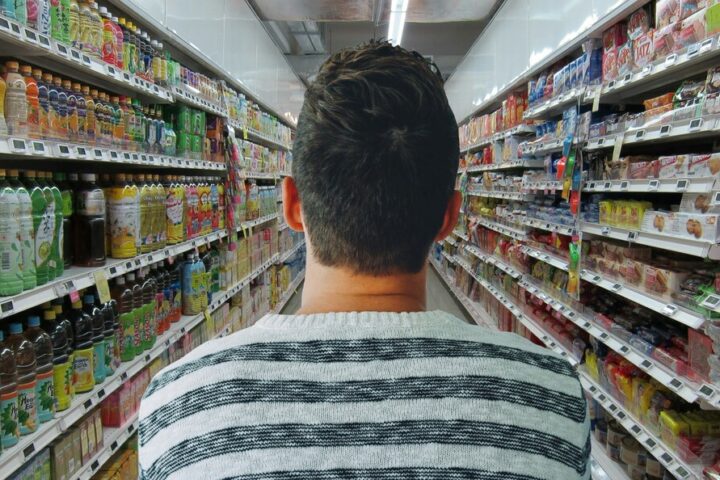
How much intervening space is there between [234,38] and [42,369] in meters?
3.75

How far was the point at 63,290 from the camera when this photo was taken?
214cm

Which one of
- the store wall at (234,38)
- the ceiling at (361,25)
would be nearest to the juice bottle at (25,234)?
the store wall at (234,38)

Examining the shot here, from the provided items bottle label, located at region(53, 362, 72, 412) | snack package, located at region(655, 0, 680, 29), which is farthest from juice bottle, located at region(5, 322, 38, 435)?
snack package, located at region(655, 0, 680, 29)

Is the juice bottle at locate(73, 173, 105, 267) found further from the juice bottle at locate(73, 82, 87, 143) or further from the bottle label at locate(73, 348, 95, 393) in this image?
the bottle label at locate(73, 348, 95, 393)

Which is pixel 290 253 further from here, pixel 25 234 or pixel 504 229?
pixel 25 234

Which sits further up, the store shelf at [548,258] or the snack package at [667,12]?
the snack package at [667,12]

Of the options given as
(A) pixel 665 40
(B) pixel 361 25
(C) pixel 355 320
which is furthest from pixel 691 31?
(B) pixel 361 25

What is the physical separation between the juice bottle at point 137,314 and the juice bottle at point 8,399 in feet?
3.15

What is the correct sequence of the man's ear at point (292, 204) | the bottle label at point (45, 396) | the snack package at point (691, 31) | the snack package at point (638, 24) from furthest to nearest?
the snack package at point (638, 24)
the snack package at point (691, 31)
the bottle label at point (45, 396)
the man's ear at point (292, 204)

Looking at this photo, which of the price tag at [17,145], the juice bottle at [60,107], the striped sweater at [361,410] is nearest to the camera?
the striped sweater at [361,410]

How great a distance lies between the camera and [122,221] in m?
2.77

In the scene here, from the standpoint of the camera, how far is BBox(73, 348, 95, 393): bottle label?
2.38 meters

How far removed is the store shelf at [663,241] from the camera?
2234 millimetres

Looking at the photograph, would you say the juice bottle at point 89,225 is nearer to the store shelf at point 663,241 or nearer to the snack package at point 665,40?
the store shelf at point 663,241
